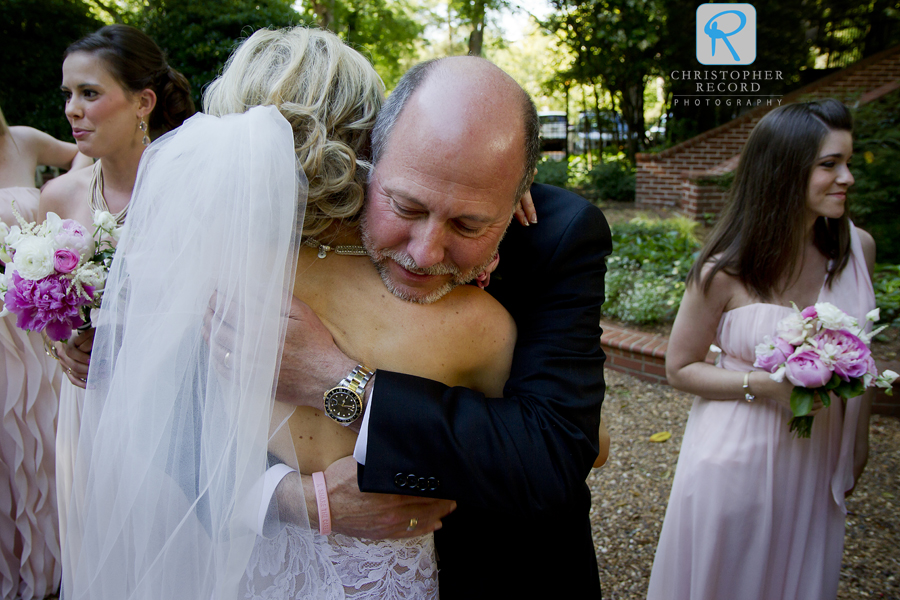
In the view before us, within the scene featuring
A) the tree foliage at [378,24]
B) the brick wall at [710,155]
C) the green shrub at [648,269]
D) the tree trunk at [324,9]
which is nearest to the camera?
the green shrub at [648,269]

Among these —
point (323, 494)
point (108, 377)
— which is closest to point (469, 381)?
point (323, 494)

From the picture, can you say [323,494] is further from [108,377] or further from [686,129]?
[686,129]

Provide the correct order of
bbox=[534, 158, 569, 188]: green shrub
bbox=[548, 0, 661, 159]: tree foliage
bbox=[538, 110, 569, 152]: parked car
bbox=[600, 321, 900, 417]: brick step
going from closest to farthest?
bbox=[600, 321, 900, 417]: brick step
bbox=[548, 0, 661, 159]: tree foliage
bbox=[534, 158, 569, 188]: green shrub
bbox=[538, 110, 569, 152]: parked car

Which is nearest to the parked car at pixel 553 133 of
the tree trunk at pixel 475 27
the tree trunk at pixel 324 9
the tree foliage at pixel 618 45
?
the tree trunk at pixel 475 27

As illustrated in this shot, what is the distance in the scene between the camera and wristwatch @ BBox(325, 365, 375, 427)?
149 centimetres

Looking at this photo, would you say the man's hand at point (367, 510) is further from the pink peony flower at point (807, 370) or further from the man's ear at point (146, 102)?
the man's ear at point (146, 102)

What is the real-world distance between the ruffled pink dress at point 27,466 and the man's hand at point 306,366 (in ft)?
8.33

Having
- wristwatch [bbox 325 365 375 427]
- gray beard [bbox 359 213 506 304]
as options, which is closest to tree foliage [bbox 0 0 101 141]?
gray beard [bbox 359 213 506 304]

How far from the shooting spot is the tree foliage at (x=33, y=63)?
A: 8.58 metres

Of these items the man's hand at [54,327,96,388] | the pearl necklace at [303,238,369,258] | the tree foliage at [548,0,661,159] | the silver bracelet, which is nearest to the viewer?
the pearl necklace at [303,238,369,258]

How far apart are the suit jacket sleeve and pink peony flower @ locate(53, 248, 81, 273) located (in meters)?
1.09

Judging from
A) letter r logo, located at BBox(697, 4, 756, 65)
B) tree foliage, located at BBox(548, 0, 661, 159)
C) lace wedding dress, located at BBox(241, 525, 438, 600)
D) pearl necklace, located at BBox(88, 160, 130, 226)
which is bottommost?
lace wedding dress, located at BBox(241, 525, 438, 600)

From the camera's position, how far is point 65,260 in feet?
5.97

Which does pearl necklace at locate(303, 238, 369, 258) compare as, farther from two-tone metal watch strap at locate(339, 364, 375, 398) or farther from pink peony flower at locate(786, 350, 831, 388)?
pink peony flower at locate(786, 350, 831, 388)
